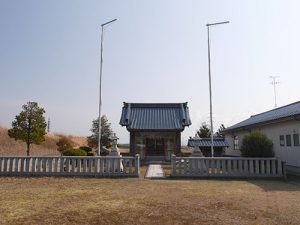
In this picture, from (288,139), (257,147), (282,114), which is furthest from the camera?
(282,114)

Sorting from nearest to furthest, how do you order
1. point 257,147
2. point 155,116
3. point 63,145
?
point 257,147
point 155,116
point 63,145

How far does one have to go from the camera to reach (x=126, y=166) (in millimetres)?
15031

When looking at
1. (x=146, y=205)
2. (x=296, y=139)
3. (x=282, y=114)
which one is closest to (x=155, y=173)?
(x=296, y=139)

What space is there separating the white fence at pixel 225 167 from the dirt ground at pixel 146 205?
3809mm

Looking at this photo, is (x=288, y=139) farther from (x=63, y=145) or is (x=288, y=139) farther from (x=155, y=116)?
(x=63, y=145)

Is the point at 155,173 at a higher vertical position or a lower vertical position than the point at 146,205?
higher

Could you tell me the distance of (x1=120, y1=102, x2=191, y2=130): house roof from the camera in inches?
1073

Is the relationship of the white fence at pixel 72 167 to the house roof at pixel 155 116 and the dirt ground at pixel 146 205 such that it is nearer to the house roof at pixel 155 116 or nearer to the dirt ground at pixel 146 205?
the dirt ground at pixel 146 205

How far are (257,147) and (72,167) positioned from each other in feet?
33.8

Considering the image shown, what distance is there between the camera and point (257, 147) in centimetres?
1666

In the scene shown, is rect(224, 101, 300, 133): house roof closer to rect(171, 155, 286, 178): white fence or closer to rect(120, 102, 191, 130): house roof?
rect(171, 155, 286, 178): white fence

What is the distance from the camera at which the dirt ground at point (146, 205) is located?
6.34 m

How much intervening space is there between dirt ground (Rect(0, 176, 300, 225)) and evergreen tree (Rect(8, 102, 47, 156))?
1631cm

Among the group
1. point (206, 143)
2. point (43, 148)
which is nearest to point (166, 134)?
point (206, 143)
